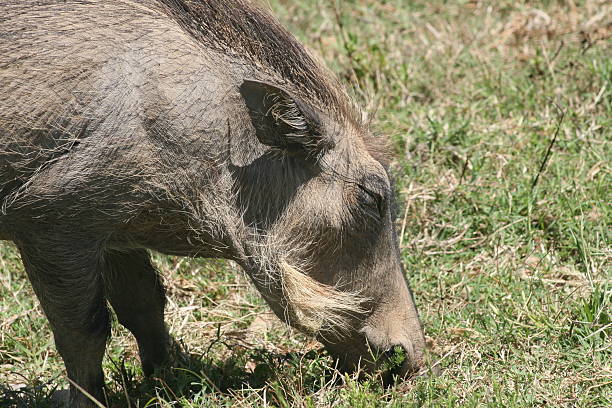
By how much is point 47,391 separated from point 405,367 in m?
1.44

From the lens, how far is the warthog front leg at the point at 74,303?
3086mm

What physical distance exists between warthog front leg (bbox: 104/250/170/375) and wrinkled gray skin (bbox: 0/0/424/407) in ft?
1.32

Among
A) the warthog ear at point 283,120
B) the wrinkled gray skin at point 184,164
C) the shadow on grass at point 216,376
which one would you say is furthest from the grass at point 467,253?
the warthog ear at point 283,120

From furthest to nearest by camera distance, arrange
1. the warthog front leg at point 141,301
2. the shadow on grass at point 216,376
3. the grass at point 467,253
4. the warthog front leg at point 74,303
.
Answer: the warthog front leg at point 141,301, the shadow on grass at point 216,376, the grass at point 467,253, the warthog front leg at point 74,303

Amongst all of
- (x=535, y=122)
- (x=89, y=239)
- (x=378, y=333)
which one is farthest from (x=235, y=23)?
(x=535, y=122)

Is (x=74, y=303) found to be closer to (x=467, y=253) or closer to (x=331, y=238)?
(x=331, y=238)

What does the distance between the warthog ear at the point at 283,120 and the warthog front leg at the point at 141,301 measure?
0.91 meters

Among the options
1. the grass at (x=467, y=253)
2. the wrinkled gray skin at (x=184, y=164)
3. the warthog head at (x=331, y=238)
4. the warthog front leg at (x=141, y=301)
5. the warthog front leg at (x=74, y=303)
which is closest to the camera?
the wrinkled gray skin at (x=184, y=164)

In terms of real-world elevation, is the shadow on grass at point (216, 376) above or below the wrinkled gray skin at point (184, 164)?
below

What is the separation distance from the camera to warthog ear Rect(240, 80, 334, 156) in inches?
122

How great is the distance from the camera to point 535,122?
5.21 metres

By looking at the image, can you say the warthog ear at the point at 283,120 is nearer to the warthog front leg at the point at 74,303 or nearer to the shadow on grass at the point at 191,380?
the warthog front leg at the point at 74,303

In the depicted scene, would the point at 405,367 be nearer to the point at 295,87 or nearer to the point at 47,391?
the point at 295,87

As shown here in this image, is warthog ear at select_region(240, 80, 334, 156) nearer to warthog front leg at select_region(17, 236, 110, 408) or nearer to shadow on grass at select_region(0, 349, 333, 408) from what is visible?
warthog front leg at select_region(17, 236, 110, 408)
